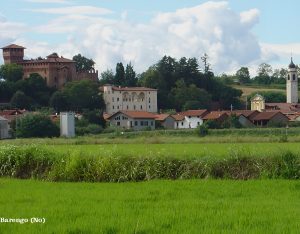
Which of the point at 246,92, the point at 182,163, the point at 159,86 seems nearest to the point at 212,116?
the point at 159,86

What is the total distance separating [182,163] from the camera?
1750cm

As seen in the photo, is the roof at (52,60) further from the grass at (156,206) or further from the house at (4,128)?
the grass at (156,206)

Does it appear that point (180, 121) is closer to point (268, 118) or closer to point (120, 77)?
point (268, 118)

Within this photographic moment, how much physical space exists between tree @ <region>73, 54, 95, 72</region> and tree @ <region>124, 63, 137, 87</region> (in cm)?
1499

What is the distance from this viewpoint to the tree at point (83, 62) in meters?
124

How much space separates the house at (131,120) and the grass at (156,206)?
224 ft

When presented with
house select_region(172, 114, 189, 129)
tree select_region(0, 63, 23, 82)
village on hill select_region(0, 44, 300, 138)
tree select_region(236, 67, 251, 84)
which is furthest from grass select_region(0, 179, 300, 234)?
tree select_region(236, 67, 251, 84)

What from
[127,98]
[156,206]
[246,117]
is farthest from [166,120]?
[156,206]

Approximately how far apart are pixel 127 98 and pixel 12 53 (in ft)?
78.4

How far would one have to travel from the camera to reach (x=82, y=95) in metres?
91.8

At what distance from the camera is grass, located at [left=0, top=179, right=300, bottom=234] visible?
9352mm

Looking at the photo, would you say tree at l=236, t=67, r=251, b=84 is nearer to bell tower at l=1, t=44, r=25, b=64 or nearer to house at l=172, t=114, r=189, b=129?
bell tower at l=1, t=44, r=25, b=64

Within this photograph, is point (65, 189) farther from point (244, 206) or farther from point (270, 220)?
point (270, 220)

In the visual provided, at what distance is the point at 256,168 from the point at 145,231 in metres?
8.44
